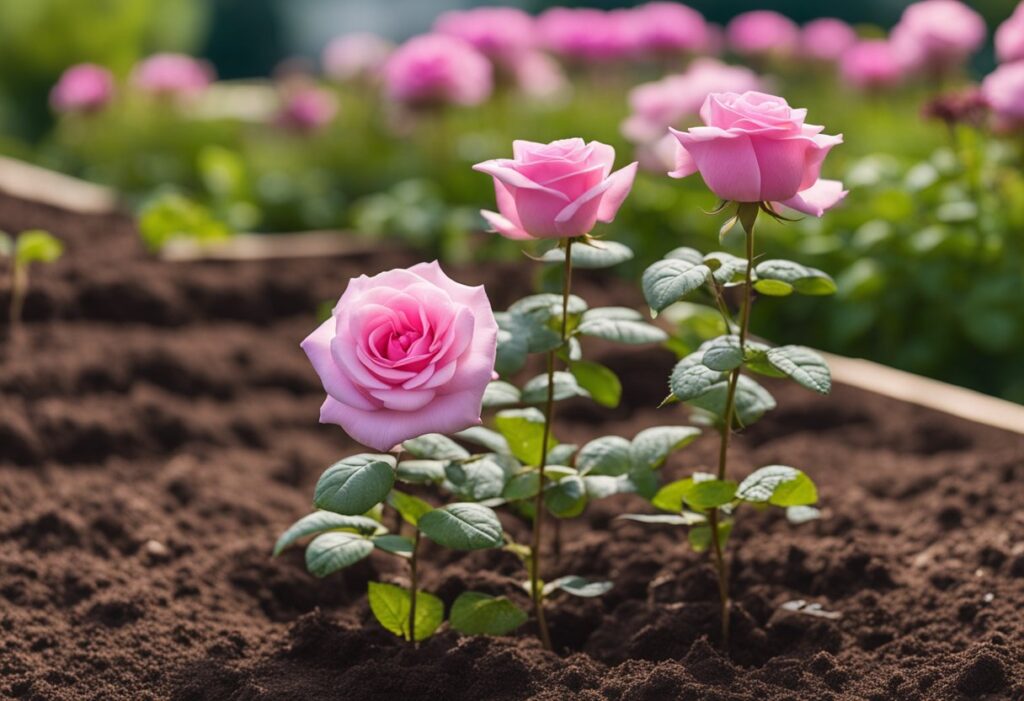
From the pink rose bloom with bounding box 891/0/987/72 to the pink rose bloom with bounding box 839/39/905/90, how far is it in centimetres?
82

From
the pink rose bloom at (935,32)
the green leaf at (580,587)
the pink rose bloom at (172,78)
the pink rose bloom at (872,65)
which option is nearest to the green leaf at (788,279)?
the green leaf at (580,587)

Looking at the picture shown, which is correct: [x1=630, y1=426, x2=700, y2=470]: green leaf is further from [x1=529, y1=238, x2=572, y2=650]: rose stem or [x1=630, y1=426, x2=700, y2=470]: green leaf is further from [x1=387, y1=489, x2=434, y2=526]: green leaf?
[x1=387, y1=489, x2=434, y2=526]: green leaf

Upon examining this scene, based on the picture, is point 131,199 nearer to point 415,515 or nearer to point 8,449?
point 8,449

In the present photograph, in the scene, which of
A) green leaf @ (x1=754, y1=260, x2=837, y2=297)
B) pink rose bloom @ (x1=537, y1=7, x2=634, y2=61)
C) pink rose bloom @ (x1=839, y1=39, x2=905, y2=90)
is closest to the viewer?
green leaf @ (x1=754, y1=260, x2=837, y2=297)

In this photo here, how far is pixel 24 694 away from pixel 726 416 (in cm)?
102

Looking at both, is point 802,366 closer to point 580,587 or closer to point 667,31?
point 580,587

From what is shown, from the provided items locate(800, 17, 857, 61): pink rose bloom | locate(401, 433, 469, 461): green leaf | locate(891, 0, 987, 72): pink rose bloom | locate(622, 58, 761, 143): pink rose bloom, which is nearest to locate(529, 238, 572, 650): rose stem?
locate(401, 433, 469, 461): green leaf

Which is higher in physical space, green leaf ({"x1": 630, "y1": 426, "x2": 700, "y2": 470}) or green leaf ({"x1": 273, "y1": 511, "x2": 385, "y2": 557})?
green leaf ({"x1": 630, "y1": 426, "x2": 700, "y2": 470})

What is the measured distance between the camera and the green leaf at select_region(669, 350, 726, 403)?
1.66m

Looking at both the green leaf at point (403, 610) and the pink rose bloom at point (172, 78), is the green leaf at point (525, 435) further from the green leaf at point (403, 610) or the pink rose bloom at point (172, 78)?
the pink rose bloom at point (172, 78)

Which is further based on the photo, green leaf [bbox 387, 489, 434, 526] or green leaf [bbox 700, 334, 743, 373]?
green leaf [bbox 387, 489, 434, 526]

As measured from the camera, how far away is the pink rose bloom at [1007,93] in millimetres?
2945

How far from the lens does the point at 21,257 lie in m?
2.91

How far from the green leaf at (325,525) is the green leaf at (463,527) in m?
0.18
